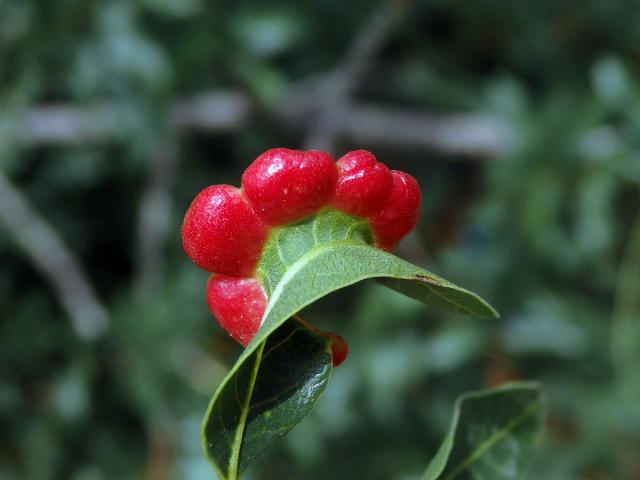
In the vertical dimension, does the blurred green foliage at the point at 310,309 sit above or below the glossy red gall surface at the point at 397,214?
below

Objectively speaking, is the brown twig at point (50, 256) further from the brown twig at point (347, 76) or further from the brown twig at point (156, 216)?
the brown twig at point (347, 76)

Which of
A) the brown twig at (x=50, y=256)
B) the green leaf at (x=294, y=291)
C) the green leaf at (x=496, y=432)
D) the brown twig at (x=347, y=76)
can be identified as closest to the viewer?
the green leaf at (x=294, y=291)

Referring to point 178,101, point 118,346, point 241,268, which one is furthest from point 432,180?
point 241,268

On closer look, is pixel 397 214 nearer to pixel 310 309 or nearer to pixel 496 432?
pixel 496 432

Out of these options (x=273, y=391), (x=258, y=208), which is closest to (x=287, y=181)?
(x=258, y=208)

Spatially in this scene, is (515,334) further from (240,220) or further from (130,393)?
(240,220)

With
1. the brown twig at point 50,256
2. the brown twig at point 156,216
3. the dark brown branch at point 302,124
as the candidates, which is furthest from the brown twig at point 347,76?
the brown twig at point 50,256

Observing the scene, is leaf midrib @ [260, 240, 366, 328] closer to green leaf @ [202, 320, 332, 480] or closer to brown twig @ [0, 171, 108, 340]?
green leaf @ [202, 320, 332, 480]

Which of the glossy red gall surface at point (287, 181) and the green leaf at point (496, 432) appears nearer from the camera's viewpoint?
the glossy red gall surface at point (287, 181)
